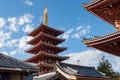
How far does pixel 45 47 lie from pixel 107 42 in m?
48.9

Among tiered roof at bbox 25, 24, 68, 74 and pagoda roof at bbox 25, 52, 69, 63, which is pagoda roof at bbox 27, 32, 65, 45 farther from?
pagoda roof at bbox 25, 52, 69, 63

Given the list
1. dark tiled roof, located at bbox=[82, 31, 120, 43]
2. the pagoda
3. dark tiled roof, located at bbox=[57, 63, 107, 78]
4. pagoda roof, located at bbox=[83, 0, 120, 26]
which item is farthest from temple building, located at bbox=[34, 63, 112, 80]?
dark tiled roof, located at bbox=[82, 31, 120, 43]

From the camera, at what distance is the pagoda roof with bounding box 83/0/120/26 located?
57.0 feet

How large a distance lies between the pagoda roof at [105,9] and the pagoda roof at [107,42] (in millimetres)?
2531

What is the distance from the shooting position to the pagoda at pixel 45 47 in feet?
203

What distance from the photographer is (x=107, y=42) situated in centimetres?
1580

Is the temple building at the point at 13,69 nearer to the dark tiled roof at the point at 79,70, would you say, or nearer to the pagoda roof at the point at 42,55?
the dark tiled roof at the point at 79,70

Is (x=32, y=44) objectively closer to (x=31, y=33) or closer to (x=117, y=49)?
(x=31, y=33)

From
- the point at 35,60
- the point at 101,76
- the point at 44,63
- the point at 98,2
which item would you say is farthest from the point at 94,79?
the point at 98,2

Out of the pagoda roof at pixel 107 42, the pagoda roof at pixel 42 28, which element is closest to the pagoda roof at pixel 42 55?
the pagoda roof at pixel 42 28

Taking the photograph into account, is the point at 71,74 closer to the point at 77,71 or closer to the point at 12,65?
the point at 77,71

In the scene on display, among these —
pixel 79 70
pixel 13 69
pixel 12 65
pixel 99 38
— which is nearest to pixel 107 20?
pixel 99 38

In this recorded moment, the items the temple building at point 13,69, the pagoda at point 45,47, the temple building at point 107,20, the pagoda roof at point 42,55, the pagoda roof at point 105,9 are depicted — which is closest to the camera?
the temple building at point 107,20

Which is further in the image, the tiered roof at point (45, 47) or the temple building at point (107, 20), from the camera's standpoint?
the tiered roof at point (45, 47)
